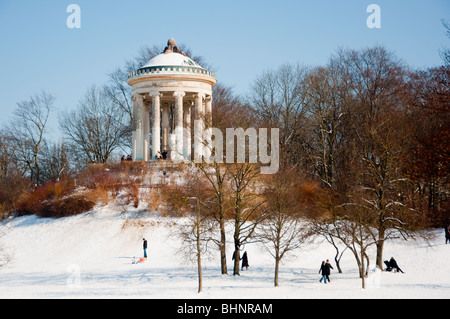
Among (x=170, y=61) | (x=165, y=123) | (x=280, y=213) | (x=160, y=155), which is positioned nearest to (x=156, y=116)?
(x=160, y=155)

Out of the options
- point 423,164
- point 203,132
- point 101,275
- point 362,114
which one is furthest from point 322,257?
point 362,114

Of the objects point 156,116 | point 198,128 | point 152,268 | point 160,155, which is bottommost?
point 152,268

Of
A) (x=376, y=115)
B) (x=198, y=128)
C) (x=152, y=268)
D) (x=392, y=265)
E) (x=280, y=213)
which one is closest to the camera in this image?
(x=280, y=213)

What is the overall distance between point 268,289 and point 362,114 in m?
30.6

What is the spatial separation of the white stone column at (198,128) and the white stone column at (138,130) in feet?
16.1

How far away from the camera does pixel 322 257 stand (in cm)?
3556

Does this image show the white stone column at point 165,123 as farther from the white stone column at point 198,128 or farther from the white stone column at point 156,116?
the white stone column at point 198,128

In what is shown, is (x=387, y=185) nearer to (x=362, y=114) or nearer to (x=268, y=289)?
(x=268, y=289)

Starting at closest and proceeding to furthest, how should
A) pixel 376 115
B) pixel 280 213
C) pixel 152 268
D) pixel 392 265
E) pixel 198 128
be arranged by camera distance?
pixel 280 213, pixel 392 265, pixel 152 268, pixel 198 128, pixel 376 115

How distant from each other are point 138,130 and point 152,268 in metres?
19.3

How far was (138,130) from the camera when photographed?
5022 centimetres

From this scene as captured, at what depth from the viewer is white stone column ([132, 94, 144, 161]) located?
5022 cm

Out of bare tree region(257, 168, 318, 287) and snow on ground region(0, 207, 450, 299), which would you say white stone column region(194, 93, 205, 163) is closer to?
bare tree region(257, 168, 318, 287)

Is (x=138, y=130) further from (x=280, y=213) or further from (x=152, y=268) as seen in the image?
(x=280, y=213)
